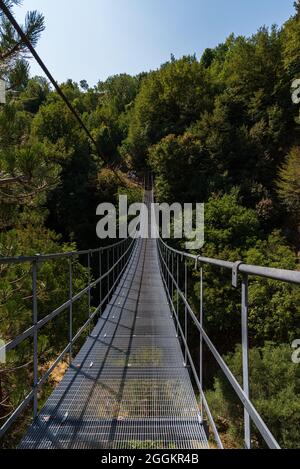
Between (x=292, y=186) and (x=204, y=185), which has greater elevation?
(x=204, y=185)

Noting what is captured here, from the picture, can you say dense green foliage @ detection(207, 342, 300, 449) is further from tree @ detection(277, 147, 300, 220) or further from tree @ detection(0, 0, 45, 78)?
tree @ detection(277, 147, 300, 220)

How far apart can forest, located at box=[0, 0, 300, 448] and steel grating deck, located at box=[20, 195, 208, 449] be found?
1.20 m

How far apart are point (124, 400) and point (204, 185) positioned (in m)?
21.6

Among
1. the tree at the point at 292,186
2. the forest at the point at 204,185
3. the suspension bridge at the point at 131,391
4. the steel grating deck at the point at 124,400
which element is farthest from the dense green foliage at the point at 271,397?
the tree at the point at 292,186

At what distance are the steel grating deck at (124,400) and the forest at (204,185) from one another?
3.94 feet

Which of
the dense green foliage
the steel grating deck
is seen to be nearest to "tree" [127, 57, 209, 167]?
the dense green foliage

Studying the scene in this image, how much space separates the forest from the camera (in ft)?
15.9

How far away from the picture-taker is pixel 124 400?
8.57ft

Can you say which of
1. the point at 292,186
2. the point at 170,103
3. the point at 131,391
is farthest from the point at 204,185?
the point at 131,391

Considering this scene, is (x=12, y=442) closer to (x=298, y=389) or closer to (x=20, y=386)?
(x=20, y=386)

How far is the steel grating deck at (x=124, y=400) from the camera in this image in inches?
79.7

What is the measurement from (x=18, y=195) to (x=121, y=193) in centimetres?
2137

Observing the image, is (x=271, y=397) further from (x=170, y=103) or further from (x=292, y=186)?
(x=170, y=103)
